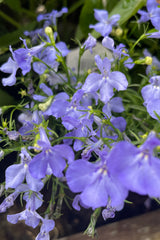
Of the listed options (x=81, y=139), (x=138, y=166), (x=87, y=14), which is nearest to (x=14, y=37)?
(x=87, y=14)

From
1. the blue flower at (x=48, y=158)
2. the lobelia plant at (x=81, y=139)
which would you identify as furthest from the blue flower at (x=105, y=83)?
the blue flower at (x=48, y=158)

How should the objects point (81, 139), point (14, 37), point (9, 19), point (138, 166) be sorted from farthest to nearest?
point (9, 19) → point (14, 37) → point (81, 139) → point (138, 166)

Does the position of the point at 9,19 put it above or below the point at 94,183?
above

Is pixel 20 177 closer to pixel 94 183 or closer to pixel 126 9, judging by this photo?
pixel 94 183

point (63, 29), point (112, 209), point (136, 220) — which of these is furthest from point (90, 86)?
point (136, 220)

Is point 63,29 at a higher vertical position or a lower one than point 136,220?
higher

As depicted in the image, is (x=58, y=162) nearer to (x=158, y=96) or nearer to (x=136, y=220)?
(x=158, y=96)
